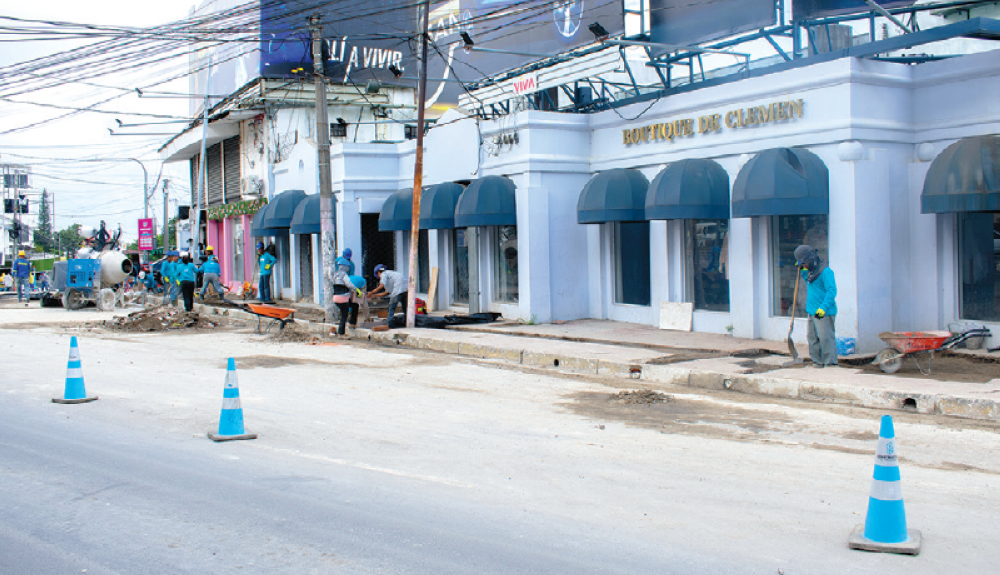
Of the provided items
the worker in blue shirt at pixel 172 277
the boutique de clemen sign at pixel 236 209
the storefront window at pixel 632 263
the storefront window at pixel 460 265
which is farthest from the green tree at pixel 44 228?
the storefront window at pixel 632 263

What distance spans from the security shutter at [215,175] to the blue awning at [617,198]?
23899mm

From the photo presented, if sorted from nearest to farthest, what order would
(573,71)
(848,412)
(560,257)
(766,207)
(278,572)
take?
(278,572) → (848,412) → (766,207) → (573,71) → (560,257)

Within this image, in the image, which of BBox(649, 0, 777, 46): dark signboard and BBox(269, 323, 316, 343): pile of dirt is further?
BBox(269, 323, 316, 343): pile of dirt

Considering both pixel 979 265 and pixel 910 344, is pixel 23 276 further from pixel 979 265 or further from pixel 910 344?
pixel 979 265

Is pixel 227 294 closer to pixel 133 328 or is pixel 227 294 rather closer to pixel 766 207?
pixel 133 328

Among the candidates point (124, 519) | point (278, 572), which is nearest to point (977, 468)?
point (278, 572)

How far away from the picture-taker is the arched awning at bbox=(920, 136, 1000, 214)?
11.8m

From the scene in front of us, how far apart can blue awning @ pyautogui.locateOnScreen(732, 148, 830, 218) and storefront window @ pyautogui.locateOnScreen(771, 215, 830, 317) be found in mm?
655

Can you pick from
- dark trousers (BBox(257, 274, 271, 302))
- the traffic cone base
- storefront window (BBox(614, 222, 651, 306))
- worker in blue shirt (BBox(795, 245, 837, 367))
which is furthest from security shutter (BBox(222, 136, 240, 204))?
the traffic cone base

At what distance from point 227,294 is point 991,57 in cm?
2871

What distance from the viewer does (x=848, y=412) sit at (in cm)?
971

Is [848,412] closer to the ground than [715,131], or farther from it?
closer to the ground

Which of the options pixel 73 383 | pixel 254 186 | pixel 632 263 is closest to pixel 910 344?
pixel 632 263

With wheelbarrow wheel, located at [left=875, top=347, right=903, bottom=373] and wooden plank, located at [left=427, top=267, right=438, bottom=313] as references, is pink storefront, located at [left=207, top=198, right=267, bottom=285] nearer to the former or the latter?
wooden plank, located at [left=427, top=267, right=438, bottom=313]
